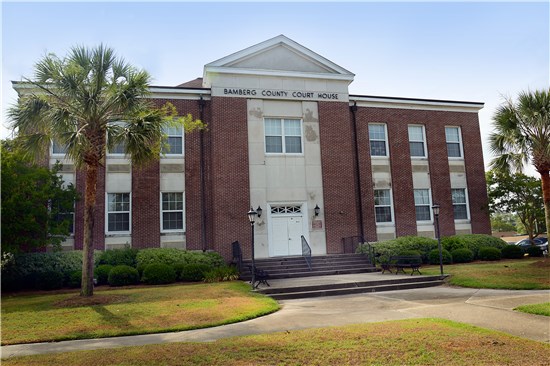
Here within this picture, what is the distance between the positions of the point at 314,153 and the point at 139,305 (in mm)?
13215

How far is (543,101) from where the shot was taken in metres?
19.4

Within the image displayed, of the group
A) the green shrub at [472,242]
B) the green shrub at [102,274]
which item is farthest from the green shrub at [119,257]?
the green shrub at [472,242]

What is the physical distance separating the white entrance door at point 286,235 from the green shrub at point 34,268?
9043mm

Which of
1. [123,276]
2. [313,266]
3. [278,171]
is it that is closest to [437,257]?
[313,266]

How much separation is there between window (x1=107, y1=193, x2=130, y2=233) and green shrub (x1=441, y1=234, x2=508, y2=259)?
1640 cm

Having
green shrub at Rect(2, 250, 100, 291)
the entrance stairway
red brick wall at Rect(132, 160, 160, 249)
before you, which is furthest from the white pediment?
green shrub at Rect(2, 250, 100, 291)

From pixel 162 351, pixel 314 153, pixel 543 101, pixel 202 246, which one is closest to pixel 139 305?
pixel 162 351

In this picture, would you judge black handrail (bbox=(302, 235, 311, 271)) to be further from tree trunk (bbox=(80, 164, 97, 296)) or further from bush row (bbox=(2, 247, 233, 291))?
tree trunk (bbox=(80, 164, 97, 296))

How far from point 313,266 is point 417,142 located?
440 inches

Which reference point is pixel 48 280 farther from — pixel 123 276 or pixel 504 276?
pixel 504 276

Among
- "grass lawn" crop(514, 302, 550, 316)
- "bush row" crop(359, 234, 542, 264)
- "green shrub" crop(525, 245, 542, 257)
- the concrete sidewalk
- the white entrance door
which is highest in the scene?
the white entrance door

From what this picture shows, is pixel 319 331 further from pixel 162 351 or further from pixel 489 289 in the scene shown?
pixel 489 289

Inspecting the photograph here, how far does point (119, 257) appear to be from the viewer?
731 inches

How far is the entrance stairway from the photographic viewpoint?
18.2 meters
